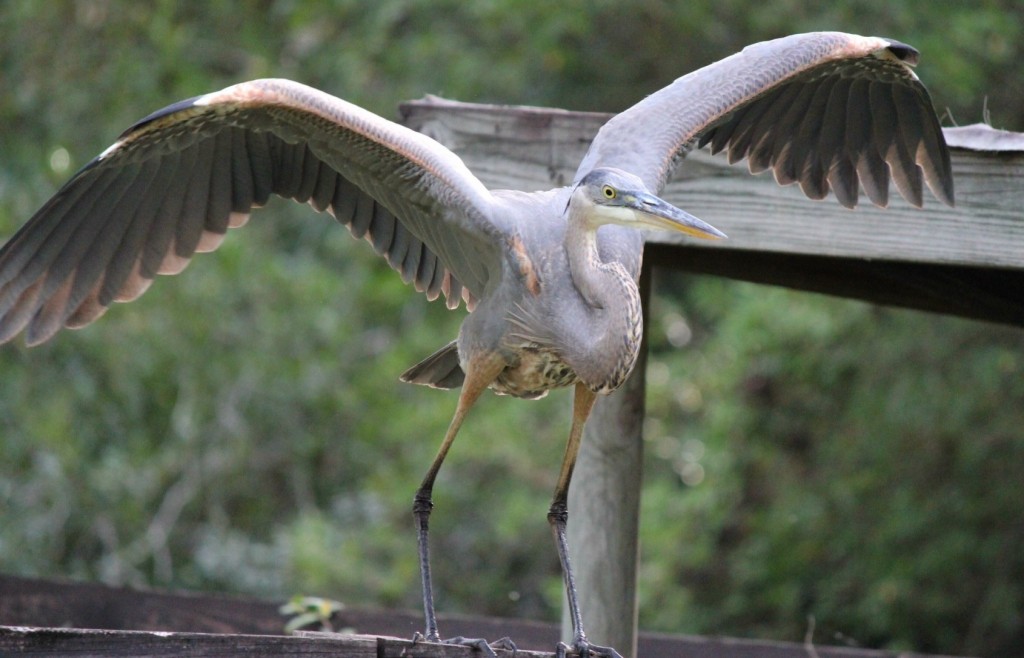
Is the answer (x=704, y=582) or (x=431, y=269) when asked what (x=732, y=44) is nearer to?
(x=704, y=582)

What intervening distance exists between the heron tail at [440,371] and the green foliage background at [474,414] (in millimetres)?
3933

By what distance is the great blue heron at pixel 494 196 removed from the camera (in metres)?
3.78

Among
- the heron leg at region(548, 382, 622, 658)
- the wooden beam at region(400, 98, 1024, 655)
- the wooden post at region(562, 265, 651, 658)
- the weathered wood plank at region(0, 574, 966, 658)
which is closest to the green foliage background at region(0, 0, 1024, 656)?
the weathered wood plank at region(0, 574, 966, 658)

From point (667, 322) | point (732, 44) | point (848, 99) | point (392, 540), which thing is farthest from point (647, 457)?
point (848, 99)

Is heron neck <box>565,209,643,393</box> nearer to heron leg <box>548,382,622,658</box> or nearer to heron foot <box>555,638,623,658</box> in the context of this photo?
heron leg <box>548,382,622,658</box>

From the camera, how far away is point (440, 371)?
4.48m

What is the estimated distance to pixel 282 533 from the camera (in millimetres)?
8844

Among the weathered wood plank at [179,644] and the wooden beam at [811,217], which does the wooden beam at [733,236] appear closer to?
the wooden beam at [811,217]

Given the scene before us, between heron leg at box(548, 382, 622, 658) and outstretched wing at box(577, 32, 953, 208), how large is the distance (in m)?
0.61

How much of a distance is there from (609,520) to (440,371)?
2.33 ft

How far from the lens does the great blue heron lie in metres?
3.78

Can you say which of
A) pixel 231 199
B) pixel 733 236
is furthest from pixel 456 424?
pixel 231 199

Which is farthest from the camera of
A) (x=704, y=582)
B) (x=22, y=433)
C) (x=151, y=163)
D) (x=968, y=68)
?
(x=704, y=582)

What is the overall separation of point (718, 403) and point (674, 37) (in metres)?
2.56
